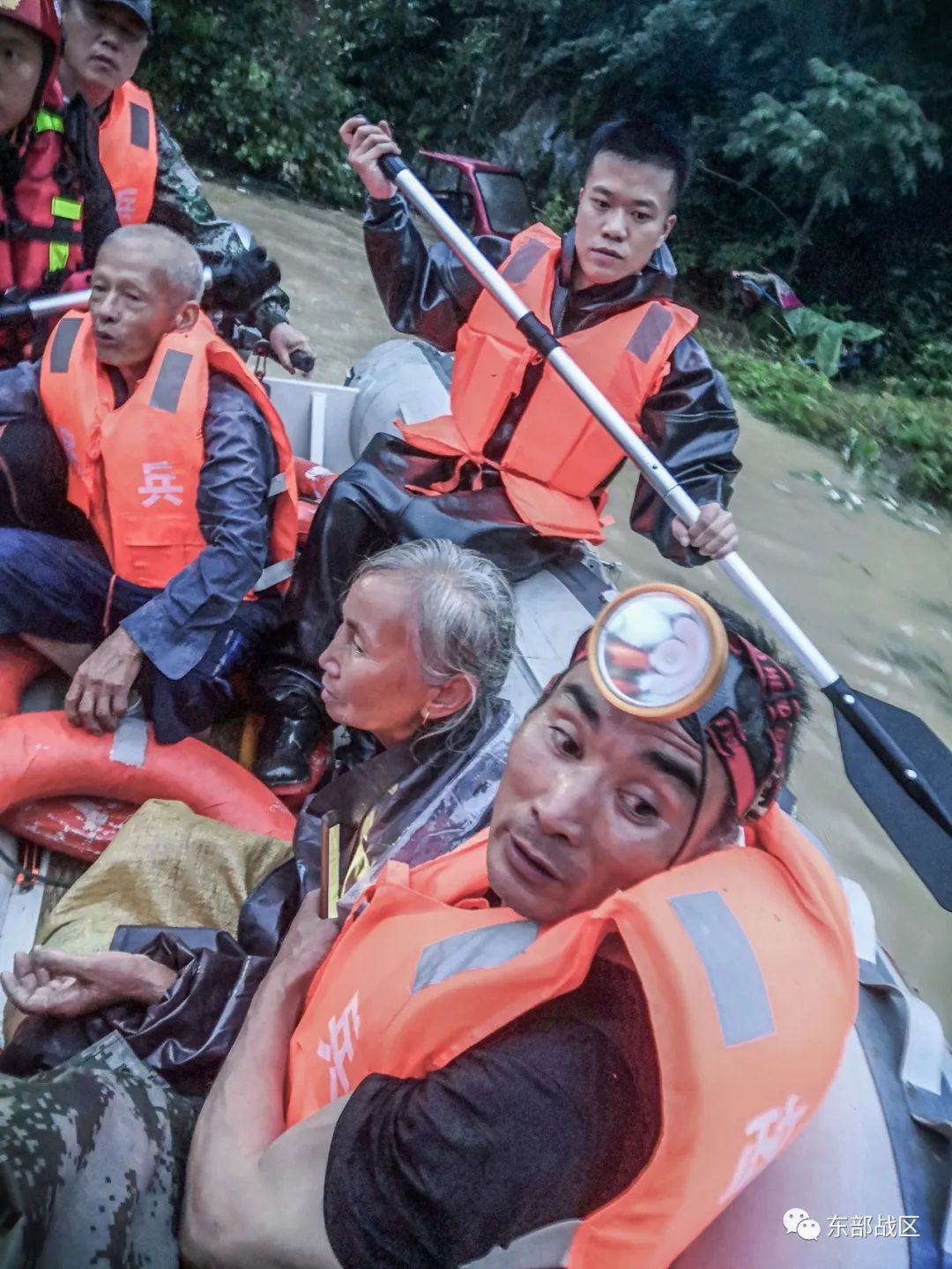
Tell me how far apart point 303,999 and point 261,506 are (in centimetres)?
111

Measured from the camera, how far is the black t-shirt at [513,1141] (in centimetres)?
68

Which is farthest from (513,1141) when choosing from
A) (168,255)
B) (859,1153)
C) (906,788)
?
(168,255)

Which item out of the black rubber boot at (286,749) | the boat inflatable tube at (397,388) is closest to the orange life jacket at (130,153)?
the boat inflatable tube at (397,388)

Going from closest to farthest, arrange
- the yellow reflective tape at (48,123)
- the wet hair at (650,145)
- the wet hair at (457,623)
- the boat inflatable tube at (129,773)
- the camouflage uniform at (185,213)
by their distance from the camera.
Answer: the wet hair at (457,623) < the boat inflatable tube at (129,773) < the wet hair at (650,145) < the yellow reflective tape at (48,123) < the camouflage uniform at (185,213)

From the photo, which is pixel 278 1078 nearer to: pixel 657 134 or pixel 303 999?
pixel 303 999

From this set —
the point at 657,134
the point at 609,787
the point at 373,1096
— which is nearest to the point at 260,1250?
the point at 373,1096

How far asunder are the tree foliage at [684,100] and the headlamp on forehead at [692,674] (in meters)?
8.20

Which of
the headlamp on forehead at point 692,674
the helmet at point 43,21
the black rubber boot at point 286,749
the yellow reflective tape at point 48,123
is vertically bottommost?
the black rubber boot at point 286,749

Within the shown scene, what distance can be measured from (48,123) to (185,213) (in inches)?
19.4

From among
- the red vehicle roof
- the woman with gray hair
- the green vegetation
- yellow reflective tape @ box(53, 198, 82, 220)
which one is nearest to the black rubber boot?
the woman with gray hair

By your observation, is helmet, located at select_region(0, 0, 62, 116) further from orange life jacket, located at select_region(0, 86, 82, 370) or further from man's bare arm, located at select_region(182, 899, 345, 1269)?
man's bare arm, located at select_region(182, 899, 345, 1269)

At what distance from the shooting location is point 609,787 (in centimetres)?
84

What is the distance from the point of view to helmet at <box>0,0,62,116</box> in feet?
5.89

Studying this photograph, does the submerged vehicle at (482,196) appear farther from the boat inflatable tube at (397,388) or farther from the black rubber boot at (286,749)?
the black rubber boot at (286,749)
